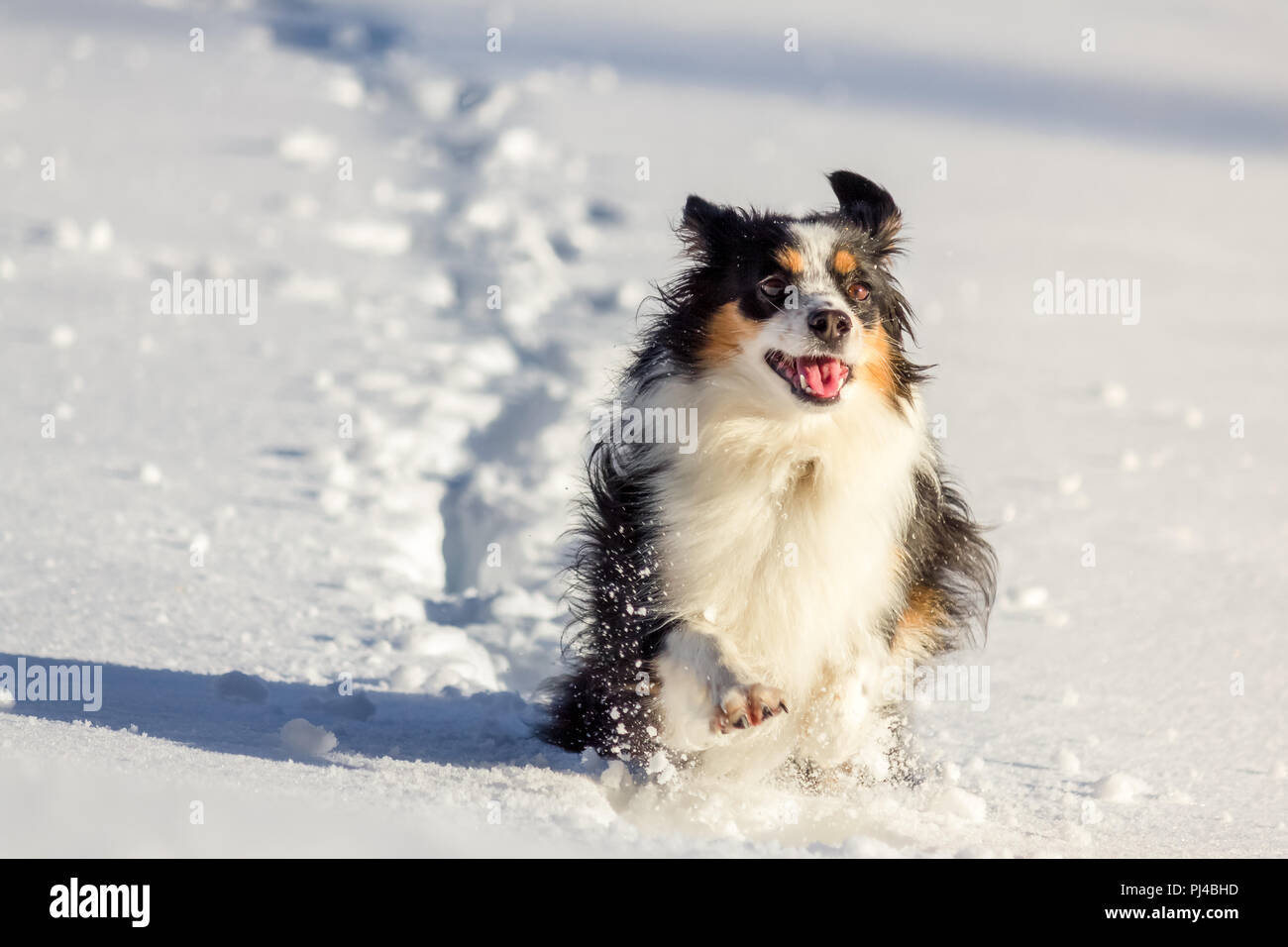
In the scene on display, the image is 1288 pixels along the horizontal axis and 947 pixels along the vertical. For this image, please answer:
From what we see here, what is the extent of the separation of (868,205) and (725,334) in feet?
2.37

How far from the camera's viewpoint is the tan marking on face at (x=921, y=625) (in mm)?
3635

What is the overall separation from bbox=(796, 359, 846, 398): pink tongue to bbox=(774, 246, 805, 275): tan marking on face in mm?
260

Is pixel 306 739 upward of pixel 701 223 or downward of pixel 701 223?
downward

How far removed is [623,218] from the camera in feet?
30.5

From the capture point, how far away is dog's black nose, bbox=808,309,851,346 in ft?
10.5

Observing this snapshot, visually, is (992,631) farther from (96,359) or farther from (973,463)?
(96,359)

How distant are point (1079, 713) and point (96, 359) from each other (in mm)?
5092

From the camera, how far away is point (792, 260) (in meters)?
3.40

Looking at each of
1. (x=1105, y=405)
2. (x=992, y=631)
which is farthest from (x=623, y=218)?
(x=992, y=631)
